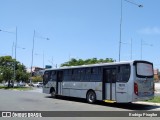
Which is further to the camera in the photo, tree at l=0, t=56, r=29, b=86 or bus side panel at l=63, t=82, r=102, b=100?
tree at l=0, t=56, r=29, b=86

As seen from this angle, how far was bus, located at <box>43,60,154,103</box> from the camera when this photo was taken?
18938 mm

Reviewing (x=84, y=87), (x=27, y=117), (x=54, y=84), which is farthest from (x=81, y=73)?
(x=27, y=117)

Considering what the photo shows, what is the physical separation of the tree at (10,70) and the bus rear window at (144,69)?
51.1 m

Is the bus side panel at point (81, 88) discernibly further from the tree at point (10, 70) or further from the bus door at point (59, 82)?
the tree at point (10, 70)

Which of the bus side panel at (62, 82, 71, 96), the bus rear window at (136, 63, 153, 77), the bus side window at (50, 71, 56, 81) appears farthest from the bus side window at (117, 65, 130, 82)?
the bus side window at (50, 71, 56, 81)

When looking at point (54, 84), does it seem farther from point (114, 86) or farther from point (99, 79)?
point (114, 86)

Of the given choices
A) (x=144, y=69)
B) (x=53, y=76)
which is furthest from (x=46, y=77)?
(x=144, y=69)

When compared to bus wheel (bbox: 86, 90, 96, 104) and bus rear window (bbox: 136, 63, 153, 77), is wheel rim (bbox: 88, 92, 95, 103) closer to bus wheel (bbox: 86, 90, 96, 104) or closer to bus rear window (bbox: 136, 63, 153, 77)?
bus wheel (bbox: 86, 90, 96, 104)

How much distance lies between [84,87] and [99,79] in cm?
211

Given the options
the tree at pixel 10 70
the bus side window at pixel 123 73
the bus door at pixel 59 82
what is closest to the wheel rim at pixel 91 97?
the bus side window at pixel 123 73

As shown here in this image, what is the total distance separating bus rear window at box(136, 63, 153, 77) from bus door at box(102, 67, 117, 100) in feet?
5.65

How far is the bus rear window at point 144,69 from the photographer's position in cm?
1926

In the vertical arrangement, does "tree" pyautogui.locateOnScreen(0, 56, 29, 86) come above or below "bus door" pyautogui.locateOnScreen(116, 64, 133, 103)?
above

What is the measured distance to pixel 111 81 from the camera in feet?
67.6
